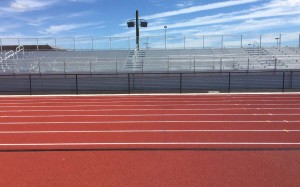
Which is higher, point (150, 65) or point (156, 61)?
point (156, 61)

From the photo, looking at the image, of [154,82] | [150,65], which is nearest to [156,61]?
[150,65]

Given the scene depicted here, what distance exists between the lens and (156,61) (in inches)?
1254

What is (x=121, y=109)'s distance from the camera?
14.0 m

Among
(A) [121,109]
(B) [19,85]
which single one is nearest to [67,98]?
(A) [121,109]

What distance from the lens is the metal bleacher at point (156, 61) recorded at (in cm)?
2991

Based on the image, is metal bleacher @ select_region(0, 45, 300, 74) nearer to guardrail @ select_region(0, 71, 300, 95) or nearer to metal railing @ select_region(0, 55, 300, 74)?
metal railing @ select_region(0, 55, 300, 74)

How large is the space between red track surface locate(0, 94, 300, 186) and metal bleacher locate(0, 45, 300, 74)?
14756mm

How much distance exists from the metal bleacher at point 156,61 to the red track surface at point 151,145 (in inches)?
581

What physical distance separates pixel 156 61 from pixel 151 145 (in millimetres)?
24195

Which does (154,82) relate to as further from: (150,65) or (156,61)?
(156,61)

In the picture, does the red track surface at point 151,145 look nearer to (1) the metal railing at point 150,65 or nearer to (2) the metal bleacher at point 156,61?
(2) the metal bleacher at point 156,61

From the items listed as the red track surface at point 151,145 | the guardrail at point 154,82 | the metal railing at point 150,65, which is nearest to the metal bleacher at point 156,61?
the metal railing at point 150,65
